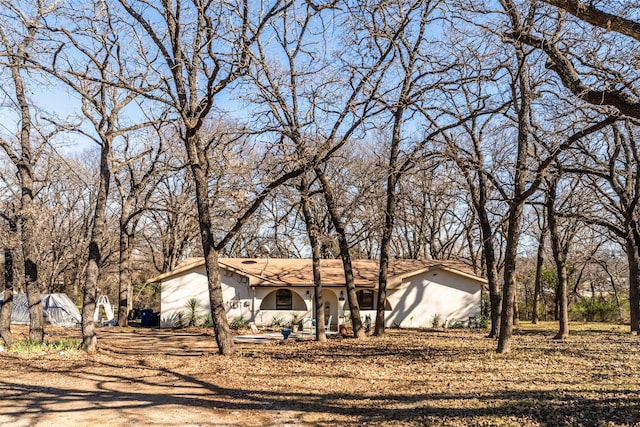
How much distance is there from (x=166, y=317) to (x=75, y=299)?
14646 mm

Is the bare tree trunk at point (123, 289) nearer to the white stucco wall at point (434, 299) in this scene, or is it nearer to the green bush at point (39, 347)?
the green bush at point (39, 347)

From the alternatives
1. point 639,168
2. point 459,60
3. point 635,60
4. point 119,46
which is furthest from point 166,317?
point 635,60

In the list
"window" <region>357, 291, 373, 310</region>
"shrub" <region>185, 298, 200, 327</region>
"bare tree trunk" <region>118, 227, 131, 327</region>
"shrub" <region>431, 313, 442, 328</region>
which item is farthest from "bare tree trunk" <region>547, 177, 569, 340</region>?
"bare tree trunk" <region>118, 227, 131, 327</region>

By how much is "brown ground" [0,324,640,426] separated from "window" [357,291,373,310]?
11.6m

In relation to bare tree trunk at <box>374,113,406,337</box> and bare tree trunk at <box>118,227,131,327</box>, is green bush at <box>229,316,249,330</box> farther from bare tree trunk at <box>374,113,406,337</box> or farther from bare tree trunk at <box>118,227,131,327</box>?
bare tree trunk at <box>374,113,406,337</box>

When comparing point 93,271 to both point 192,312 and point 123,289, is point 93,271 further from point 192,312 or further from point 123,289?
point 123,289

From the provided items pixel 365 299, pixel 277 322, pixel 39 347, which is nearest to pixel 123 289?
pixel 277 322

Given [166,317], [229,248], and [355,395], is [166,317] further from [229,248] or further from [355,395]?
[355,395]

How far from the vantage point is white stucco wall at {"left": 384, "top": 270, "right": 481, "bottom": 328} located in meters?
25.9

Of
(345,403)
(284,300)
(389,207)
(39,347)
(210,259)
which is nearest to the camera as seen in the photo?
(345,403)

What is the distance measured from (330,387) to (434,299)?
17885mm

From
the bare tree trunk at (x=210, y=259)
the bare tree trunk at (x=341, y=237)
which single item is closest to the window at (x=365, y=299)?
the bare tree trunk at (x=341, y=237)

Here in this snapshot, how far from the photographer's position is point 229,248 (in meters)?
38.4

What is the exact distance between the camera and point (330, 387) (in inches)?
358
